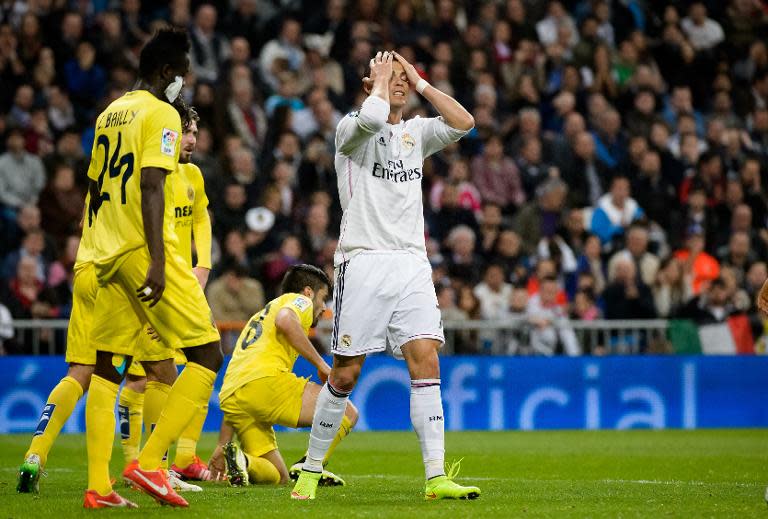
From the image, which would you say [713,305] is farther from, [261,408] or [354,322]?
[354,322]

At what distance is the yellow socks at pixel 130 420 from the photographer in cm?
959

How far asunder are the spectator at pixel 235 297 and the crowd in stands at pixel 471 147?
0.08 feet

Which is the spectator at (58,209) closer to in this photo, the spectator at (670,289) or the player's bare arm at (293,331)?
the spectator at (670,289)

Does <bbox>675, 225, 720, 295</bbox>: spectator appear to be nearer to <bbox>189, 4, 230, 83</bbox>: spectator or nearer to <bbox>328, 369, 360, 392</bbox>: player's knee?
<bbox>189, 4, 230, 83</bbox>: spectator

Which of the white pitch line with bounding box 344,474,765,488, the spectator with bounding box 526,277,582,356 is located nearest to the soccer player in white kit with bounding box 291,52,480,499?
the white pitch line with bounding box 344,474,765,488

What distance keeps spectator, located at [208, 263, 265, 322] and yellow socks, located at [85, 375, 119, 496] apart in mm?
8703

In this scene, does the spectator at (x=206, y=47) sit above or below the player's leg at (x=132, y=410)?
above

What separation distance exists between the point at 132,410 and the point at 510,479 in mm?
2697

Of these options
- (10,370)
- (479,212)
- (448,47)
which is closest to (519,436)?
(479,212)

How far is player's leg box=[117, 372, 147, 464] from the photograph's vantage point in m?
9.61

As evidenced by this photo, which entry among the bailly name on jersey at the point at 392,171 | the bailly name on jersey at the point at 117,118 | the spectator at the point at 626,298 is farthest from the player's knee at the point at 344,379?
the spectator at the point at 626,298

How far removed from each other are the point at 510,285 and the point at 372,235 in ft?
32.2

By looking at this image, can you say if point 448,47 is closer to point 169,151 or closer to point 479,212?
point 479,212

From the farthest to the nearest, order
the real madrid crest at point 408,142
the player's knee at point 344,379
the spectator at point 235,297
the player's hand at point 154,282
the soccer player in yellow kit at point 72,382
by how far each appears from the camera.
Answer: the spectator at point 235,297, the soccer player in yellow kit at point 72,382, the real madrid crest at point 408,142, the player's knee at point 344,379, the player's hand at point 154,282
